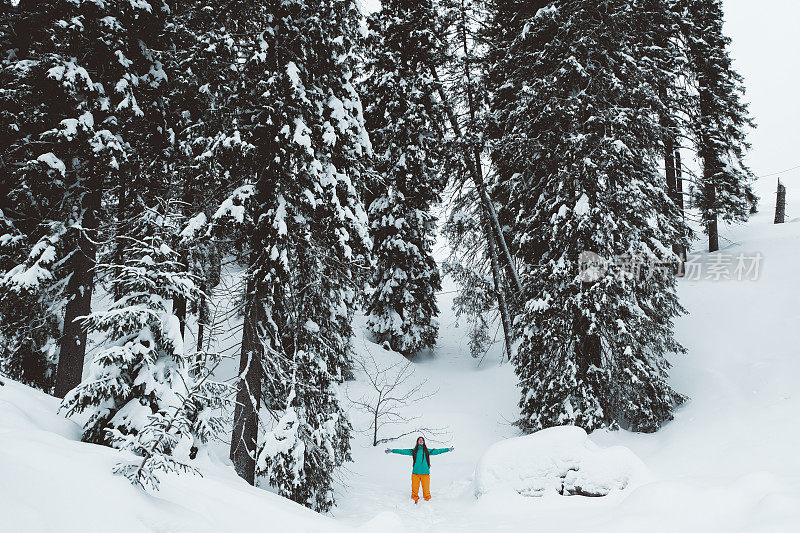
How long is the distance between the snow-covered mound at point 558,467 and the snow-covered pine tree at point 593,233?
2.38 meters

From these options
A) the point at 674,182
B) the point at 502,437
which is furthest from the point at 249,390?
the point at 674,182

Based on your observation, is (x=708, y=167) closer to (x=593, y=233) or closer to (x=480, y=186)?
(x=480, y=186)

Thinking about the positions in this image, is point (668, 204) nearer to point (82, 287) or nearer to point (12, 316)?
point (82, 287)

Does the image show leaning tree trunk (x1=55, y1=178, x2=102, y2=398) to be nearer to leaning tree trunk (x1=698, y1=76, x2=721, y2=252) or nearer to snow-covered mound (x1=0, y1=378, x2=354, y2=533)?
snow-covered mound (x1=0, y1=378, x2=354, y2=533)

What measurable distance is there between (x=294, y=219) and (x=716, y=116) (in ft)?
71.7

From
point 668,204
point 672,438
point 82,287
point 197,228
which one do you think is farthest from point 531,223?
point 82,287

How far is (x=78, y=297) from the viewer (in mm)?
10242

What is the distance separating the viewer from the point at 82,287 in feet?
33.7

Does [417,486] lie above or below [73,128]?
below

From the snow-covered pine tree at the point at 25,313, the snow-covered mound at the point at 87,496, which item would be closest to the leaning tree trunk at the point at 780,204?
the snow-covered mound at the point at 87,496

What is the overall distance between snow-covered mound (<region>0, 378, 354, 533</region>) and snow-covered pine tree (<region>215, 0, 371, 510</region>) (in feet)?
11.6

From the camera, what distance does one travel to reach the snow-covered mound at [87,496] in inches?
120

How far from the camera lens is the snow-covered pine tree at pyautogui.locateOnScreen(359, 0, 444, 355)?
19031 millimetres
